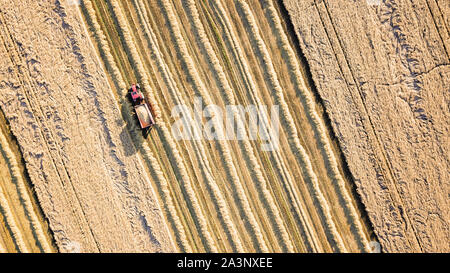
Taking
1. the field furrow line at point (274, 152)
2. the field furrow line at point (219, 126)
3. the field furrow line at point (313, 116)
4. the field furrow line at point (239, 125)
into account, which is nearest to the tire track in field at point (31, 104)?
the field furrow line at point (219, 126)

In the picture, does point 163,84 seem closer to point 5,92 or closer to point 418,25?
point 5,92

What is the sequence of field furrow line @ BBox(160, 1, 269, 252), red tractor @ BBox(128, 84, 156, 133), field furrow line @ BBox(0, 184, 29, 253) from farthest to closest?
1. field furrow line @ BBox(160, 1, 269, 252)
2. field furrow line @ BBox(0, 184, 29, 253)
3. red tractor @ BBox(128, 84, 156, 133)

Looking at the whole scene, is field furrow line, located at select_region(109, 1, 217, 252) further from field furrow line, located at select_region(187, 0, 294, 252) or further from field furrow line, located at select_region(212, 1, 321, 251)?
field furrow line, located at select_region(212, 1, 321, 251)

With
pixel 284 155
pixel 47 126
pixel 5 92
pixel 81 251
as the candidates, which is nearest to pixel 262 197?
pixel 284 155

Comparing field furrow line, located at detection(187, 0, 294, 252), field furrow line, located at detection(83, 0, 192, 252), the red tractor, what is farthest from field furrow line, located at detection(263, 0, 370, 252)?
field furrow line, located at detection(83, 0, 192, 252)

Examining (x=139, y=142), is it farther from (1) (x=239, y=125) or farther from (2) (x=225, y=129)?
(1) (x=239, y=125)

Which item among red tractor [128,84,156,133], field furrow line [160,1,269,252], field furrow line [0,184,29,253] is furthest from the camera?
field furrow line [160,1,269,252]

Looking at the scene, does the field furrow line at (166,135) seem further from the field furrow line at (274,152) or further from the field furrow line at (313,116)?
the field furrow line at (313,116)
